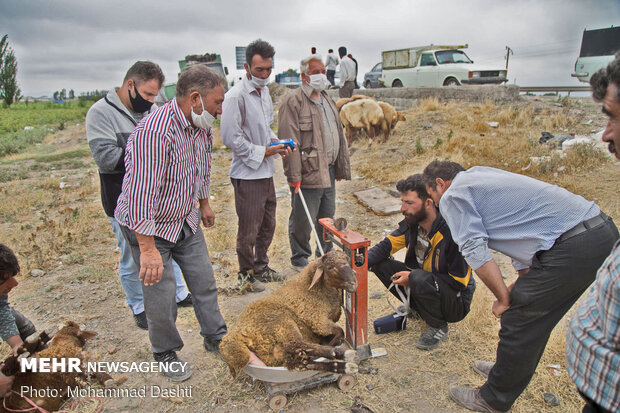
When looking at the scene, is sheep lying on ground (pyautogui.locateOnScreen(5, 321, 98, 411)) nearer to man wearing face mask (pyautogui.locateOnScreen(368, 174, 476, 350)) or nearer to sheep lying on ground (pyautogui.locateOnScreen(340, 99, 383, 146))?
man wearing face mask (pyautogui.locateOnScreen(368, 174, 476, 350))

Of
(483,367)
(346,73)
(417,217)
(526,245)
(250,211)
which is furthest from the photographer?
(346,73)

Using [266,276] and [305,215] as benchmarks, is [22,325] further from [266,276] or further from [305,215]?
[305,215]

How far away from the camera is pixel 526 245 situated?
2.26 meters

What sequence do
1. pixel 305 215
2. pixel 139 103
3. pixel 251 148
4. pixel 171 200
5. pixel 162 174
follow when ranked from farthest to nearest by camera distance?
pixel 305 215 < pixel 251 148 < pixel 139 103 < pixel 171 200 < pixel 162 174

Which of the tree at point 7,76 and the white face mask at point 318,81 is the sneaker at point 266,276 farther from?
the tree at point 7,76

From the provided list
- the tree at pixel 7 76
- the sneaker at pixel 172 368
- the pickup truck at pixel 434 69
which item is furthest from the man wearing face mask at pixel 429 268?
the tree at pixel 7 76

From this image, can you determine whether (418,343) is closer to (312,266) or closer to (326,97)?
(312,266)

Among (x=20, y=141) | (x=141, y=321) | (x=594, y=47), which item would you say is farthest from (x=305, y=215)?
(x=20, y=141)

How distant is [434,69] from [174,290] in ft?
47.1

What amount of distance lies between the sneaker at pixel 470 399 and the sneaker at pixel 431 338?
0.52 metres

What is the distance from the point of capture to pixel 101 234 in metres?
6.30

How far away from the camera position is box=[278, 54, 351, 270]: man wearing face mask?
4.35 metres

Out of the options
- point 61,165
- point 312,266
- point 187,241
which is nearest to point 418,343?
point 312,266

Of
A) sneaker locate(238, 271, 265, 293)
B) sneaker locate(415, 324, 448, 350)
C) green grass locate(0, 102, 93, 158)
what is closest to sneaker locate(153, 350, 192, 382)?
sneaker locate(238, 271, 265, 293)
